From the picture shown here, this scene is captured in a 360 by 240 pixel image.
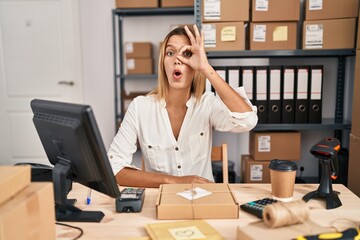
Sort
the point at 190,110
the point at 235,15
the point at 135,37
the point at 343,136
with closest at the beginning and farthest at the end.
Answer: the point at 190,110 → the point at 235,15 → the point at 343,136 → the point at 135,37

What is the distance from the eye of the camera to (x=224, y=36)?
2074 millimetres

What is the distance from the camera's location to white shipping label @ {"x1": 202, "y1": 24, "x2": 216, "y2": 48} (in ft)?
6.75

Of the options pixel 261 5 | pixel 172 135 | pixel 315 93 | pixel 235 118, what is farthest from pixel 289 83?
pixel 172 135

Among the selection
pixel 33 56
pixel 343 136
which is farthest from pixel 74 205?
pixel 33 56

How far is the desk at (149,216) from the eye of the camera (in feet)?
2.88

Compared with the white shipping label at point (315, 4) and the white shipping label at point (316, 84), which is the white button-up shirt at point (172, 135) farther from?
the white shipping label at point (315, 4)

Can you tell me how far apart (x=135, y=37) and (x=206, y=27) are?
1162 mm

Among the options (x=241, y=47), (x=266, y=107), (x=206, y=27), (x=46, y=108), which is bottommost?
(x=266, y=107)

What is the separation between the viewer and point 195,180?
127cm

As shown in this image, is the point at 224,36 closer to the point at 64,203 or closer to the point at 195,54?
the point at 195,54

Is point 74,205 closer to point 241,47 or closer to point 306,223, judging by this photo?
point 306,223

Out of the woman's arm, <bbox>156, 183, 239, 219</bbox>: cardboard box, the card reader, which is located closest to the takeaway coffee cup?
<bbox>156, 183, 239, 219</bbox>: cardboard box

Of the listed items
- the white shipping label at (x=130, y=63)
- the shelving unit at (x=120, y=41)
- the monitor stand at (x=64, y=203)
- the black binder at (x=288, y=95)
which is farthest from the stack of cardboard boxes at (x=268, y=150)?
the monitor stand at (x=64, y=203)

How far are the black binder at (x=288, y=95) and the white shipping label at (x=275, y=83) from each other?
0.09 ft
